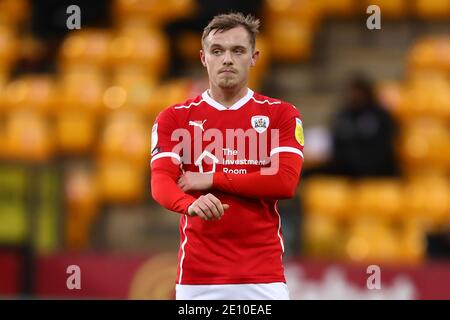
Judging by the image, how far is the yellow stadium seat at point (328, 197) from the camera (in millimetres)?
9523

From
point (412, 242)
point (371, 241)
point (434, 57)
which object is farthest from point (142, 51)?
point (412, 242)

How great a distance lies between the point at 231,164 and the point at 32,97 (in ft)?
23.3

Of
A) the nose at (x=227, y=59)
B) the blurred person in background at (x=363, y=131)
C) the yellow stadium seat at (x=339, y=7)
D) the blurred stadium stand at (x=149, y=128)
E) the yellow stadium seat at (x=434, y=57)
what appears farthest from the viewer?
the yellow stadium seat at (x=339, y=7)

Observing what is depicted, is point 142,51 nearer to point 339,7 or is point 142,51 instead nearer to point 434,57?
point 339,7

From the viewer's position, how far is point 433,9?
11.2 meters

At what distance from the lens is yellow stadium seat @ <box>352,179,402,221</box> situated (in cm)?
951

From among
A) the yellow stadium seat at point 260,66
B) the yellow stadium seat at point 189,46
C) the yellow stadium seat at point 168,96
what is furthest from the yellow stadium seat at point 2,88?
the yellow stadium seat at point 260,66

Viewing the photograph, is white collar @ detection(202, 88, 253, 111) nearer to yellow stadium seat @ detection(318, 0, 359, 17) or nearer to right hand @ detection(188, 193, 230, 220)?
right hand @ detection(188, 193, 230, 220)

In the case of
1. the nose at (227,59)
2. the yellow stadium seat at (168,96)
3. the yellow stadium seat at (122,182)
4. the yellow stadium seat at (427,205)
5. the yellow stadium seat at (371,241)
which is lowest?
the yellow stadium seat at (371,241)

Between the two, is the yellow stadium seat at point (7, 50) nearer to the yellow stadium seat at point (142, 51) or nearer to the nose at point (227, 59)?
the yellow stadium seat at point (142, 51)

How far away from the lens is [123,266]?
27.5 ft

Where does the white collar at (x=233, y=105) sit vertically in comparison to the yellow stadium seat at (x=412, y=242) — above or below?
above

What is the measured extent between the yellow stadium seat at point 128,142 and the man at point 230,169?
597 cm
